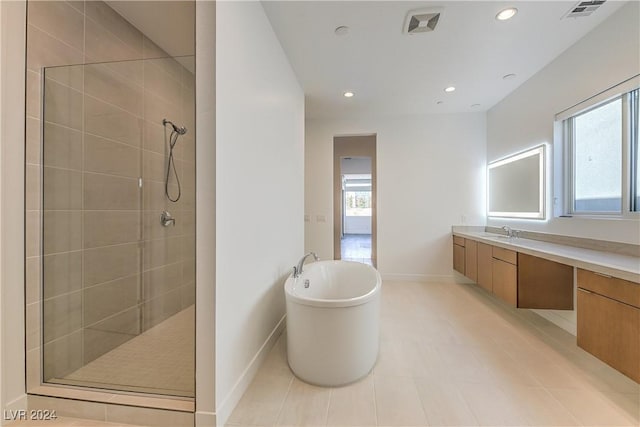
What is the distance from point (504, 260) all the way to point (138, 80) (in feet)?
12.3

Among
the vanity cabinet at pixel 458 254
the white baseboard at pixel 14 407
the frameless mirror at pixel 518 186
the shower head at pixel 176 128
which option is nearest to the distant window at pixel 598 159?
the frameless mirror at pixel 518 186

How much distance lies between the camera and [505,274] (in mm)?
2635

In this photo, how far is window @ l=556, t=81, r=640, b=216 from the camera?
78.5 inches

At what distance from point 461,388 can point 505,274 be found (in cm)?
147

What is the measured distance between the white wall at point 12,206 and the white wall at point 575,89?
3934 millimetres

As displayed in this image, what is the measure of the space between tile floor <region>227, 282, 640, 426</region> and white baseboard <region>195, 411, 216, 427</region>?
11 cm

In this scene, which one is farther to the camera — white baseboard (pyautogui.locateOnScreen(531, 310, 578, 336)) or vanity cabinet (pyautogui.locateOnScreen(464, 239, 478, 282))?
vanity cabinet (pyautogui.locateOnScreen(464, 239, 478, 282))

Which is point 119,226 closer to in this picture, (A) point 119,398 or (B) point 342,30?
(A) point 119,398

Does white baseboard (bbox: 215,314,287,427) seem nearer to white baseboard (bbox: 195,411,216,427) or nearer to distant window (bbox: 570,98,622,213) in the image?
white baseboard (bbox: 195,411,216,427)

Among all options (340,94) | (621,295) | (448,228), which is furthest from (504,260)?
(340,94)

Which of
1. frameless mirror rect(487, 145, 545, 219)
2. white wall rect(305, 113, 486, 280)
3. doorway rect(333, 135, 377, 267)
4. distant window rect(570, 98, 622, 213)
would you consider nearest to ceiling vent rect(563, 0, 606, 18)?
distant window rect(570, 98, 622, 213)

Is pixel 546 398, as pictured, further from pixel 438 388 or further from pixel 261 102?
pixel 261 102

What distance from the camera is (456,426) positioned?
1.36m

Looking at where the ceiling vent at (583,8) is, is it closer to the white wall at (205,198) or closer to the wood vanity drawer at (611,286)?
the wood vanity drawer at (611,286)
